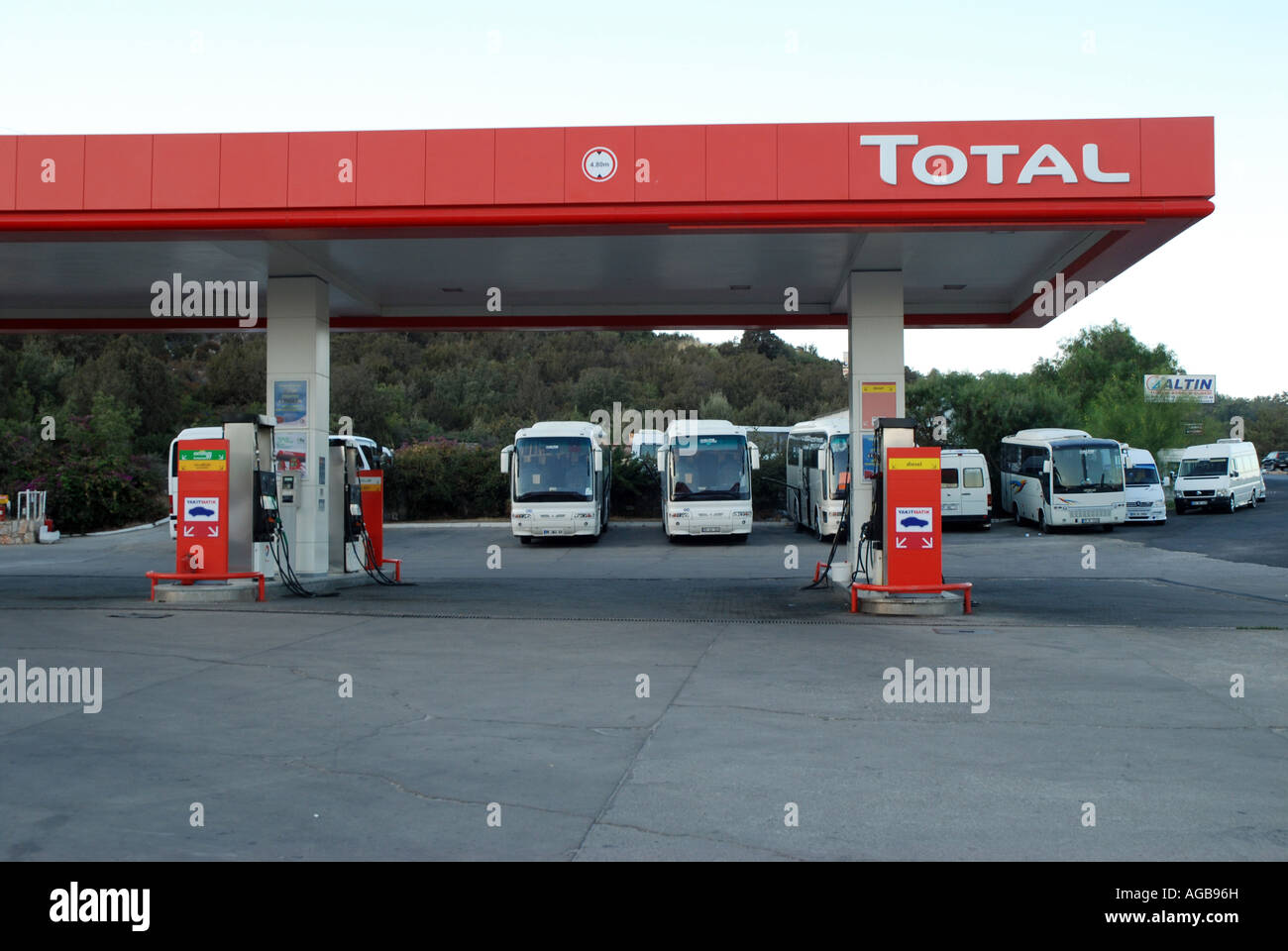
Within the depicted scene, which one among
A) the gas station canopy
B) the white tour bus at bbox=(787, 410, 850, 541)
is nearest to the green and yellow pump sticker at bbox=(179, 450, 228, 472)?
the gas station canopy

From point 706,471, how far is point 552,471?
3896 mm

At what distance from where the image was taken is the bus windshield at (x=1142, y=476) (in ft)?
115

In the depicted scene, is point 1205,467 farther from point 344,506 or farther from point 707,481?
point 344,506

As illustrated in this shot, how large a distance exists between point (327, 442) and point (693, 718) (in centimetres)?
1082

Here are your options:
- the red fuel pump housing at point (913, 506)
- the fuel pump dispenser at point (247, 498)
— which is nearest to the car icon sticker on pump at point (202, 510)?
the fuel pump dispenser at point (247, 498)

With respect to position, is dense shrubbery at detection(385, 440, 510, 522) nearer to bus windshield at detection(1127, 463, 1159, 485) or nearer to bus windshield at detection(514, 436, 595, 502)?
bus windshield at detection(514, 436, 595, 502)

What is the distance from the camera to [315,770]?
6051 mm

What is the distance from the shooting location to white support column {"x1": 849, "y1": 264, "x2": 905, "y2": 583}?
48.7 ft

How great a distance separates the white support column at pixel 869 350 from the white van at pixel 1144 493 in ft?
74.4

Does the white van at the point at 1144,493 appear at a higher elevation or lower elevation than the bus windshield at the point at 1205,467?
lower

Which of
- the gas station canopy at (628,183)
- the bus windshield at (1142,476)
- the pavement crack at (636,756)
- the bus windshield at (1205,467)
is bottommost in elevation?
the pavement crack at (636,756)

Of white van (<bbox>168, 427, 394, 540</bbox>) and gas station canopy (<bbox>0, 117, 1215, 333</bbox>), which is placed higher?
gas station canopy (<bbox>0, 117, 1215, 333</bbox>)

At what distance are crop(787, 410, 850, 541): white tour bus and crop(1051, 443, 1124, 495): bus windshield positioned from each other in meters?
6.12

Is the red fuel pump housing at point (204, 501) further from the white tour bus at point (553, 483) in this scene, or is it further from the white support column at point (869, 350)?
the white tour bus at point (553, 483)
